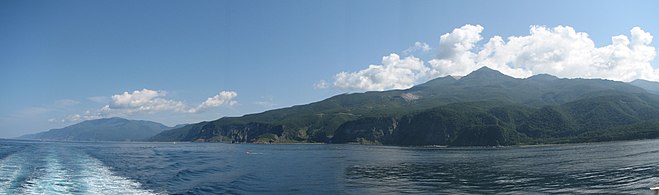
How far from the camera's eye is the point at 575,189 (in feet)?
147

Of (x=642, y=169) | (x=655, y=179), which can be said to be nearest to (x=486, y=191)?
(x=655, y=179)

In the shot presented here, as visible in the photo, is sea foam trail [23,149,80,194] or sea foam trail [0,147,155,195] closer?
sea foam trail [23,149,80,194]

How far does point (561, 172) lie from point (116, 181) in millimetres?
60071

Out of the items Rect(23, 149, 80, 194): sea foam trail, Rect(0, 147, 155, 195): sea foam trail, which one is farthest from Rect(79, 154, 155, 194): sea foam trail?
Rect(23, 149, 80, 194): sea foam trail

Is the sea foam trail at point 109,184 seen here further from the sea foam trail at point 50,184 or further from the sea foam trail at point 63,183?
the sea foam trail at point 50,184

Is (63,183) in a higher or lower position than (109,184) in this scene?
higher

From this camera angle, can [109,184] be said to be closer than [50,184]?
No

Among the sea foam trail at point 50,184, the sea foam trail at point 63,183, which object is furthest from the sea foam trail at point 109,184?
the sea foam trail at point 50,184

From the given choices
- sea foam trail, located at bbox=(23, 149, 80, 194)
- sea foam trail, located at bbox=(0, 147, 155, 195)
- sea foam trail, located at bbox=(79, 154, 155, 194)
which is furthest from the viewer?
sea foam trail, located at bbox=(79, 154, 155, 194)

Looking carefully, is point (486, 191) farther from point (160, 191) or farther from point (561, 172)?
point (160, 191)

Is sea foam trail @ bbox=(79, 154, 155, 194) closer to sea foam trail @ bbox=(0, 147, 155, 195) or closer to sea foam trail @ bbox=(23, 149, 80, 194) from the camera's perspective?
sea foam trail @ bbox=(0, 147, 155, 195)

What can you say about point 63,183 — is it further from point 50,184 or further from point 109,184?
point 109,184

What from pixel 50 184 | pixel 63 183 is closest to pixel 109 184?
pixel 63 183

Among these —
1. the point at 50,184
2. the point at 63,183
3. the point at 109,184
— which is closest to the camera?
the point at 50,184
